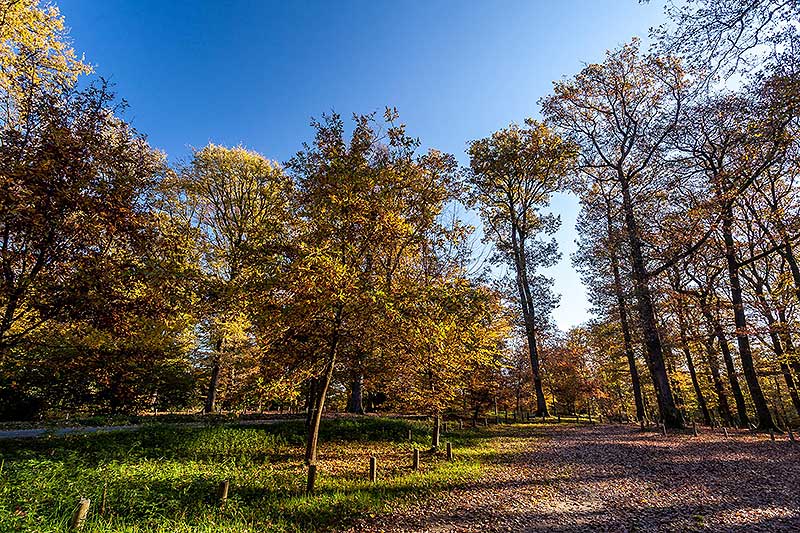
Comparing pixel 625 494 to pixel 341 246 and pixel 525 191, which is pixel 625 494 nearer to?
pixel 341 246

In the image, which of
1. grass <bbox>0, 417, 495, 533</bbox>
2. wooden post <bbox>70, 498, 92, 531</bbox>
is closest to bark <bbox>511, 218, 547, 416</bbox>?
grass <bbox>0, 417, 495, 533</bbox>

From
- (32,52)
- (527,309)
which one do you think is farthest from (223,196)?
(527,309)

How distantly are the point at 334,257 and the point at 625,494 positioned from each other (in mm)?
9170

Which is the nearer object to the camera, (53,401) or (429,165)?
(429,165)

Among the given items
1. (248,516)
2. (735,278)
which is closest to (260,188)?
(248,516)

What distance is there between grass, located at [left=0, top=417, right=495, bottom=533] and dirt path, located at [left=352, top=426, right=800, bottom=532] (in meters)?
1.06

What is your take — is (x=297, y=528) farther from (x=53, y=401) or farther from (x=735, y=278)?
(x=735, y=278)

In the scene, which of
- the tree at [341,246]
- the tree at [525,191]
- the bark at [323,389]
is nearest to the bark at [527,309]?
the tree at [525,191]

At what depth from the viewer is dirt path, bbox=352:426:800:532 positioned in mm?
6770

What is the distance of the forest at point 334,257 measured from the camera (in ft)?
24.1

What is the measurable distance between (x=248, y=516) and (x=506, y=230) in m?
27.0

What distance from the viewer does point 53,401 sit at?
1958 centimetres

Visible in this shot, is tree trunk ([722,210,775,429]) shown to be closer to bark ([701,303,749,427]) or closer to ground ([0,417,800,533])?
bark ([701,303,749,427])

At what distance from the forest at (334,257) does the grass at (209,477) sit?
19cm
